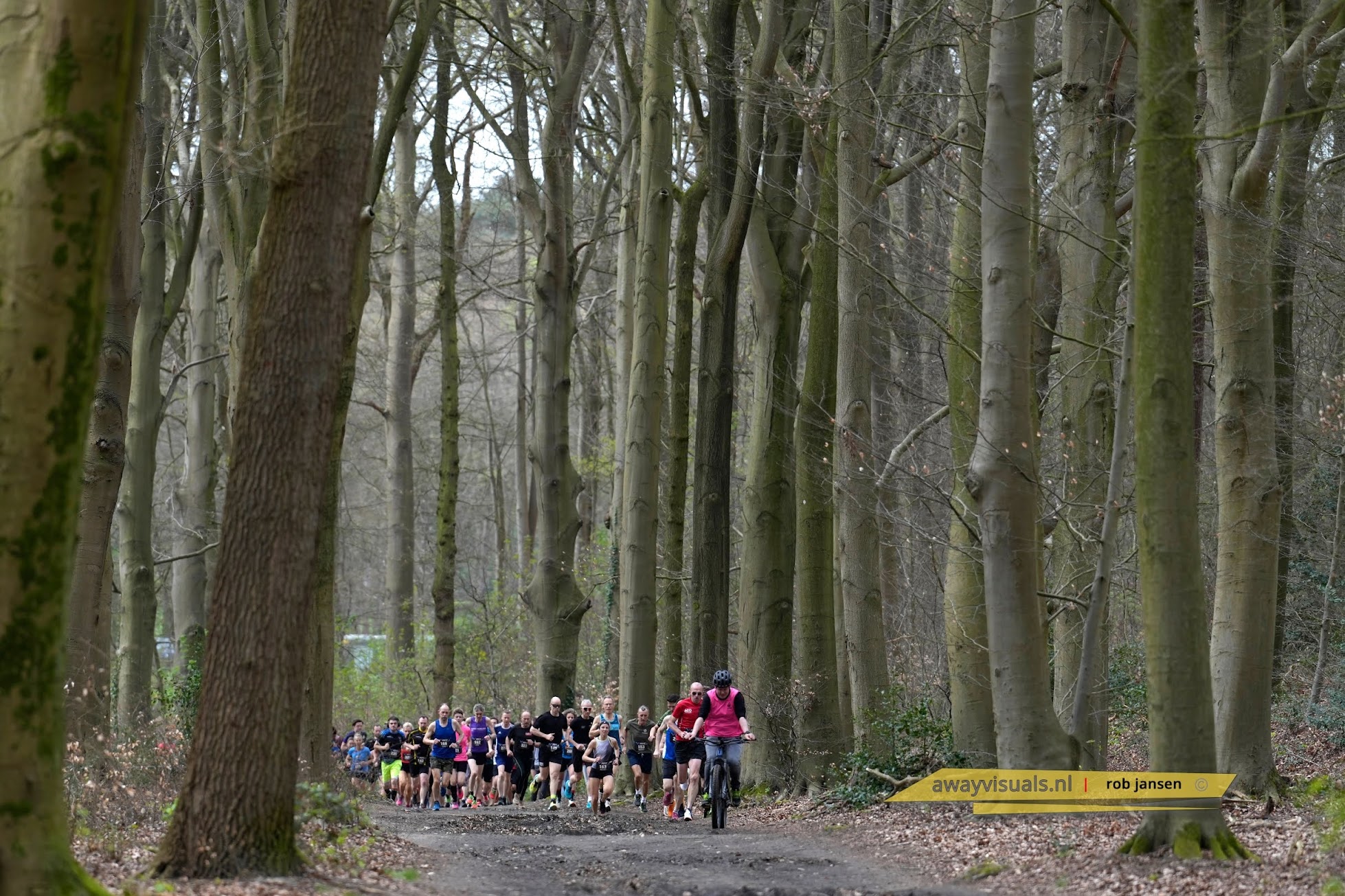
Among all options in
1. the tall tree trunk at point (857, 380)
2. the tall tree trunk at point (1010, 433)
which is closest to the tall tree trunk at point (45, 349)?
the tall tree trunk at point (1010, 433)

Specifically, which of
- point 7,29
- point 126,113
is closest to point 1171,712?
point 126,113

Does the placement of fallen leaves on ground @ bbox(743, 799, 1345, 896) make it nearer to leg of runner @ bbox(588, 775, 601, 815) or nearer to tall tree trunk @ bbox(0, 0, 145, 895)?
leg of runner @ bbox(588, 775, 601, 815)

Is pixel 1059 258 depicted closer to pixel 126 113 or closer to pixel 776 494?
pixel 776 494

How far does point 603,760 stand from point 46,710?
1283 cm

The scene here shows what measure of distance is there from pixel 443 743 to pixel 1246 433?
14101 millimetres

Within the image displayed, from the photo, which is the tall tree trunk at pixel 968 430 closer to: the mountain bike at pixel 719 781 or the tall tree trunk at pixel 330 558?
the mountain bike at pixel 719 781

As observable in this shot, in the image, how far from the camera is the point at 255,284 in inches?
338

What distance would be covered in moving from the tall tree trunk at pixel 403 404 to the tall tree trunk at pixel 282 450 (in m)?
20.1

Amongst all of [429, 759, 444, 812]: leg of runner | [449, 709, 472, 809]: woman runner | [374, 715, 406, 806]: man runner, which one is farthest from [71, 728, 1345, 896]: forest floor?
[374, 715, 406, 806]: man runner

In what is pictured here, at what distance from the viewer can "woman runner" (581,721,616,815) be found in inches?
720

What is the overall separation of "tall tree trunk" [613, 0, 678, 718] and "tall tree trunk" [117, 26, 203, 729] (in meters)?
6.28

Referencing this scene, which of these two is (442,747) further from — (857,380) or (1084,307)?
(1084,307)

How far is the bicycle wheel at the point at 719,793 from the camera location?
15.3 meters

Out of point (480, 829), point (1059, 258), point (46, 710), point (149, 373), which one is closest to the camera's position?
point (46, 710)
